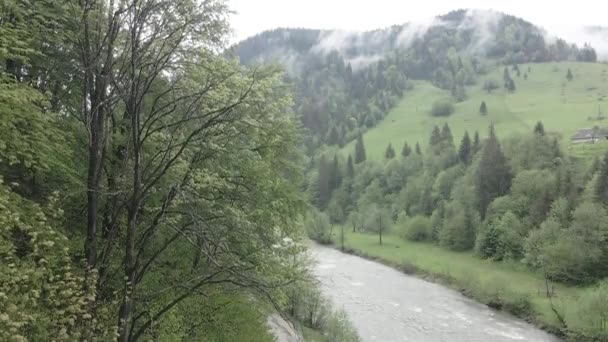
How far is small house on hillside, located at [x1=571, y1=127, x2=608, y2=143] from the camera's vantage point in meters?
108

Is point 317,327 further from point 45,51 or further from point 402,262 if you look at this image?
point 402,262

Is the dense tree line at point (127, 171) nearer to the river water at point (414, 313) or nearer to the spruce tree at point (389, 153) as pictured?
the river water at point (414, 313)

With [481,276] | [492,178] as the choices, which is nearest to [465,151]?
[492,178]

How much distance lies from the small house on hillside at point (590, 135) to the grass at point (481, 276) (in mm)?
48980

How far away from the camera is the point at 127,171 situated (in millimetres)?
13695

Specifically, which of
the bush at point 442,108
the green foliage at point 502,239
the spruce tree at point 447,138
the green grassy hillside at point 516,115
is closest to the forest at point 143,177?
the green foliage at point 502,239

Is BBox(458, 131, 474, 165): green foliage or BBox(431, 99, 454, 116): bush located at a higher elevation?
BBox(431, 99, 454, 116): bush

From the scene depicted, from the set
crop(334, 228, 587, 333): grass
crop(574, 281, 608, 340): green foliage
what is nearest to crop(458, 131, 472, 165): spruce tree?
crop(334, 228, 587, 333): grass

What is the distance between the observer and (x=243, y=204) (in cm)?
1462

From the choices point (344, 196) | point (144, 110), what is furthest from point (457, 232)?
point (144, 110)

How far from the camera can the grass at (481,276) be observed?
4911 centimetres

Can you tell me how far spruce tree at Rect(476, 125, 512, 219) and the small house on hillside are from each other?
30867mm

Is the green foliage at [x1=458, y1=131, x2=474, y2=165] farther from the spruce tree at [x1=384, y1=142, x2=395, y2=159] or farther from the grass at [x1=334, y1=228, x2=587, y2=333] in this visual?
the spruce tree at [x1=384, y1=142, x2=395, y2=159]

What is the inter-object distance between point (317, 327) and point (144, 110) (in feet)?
81.2
